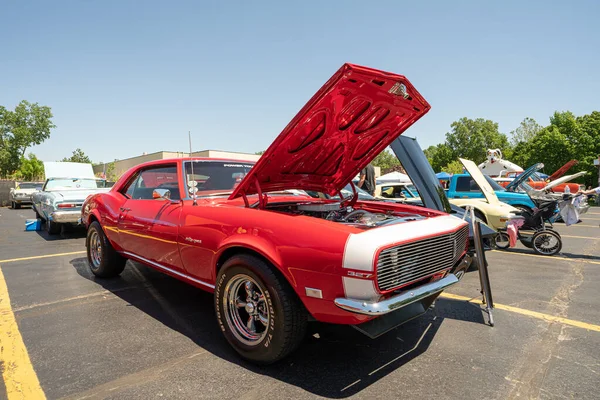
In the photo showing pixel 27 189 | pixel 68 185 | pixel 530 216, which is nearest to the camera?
pixel 530 216

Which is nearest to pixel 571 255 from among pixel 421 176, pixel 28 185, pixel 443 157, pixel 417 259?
pixel 421 176

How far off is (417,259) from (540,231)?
560 cm

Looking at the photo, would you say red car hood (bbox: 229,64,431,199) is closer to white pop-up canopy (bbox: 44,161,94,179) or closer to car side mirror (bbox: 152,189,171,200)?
car side mirror (bbox: 152,189,171,200)

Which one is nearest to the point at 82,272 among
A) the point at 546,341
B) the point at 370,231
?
the point at 370,231

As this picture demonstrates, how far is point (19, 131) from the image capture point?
40.7m

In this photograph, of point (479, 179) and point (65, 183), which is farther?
point (65, 183)

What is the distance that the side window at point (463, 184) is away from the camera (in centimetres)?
1023

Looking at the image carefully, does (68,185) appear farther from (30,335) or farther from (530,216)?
(530,216)

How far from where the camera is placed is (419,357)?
8.70 feet

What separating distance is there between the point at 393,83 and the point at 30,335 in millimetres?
3614

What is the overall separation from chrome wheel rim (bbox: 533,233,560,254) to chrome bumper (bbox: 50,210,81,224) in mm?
9606

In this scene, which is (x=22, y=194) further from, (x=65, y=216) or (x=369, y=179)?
(x=369, y=179)

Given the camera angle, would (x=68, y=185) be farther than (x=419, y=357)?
Yes

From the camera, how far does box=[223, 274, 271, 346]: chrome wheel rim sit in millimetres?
2588
